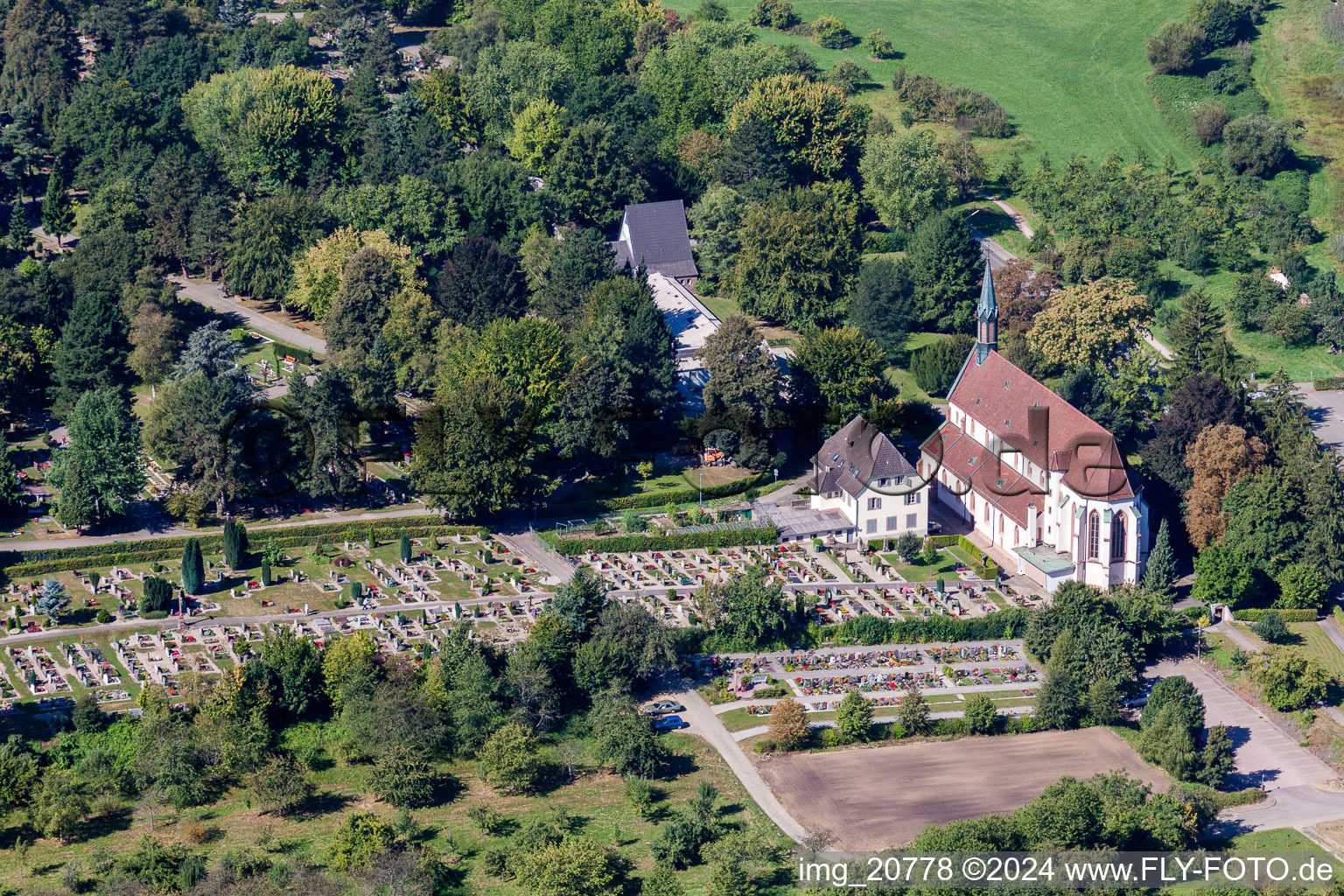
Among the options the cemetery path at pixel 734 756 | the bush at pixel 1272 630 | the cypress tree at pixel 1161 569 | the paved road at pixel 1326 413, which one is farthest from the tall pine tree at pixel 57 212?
the bush at pixel 1272 630

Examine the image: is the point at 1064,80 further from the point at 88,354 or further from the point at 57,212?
the point at 88,354

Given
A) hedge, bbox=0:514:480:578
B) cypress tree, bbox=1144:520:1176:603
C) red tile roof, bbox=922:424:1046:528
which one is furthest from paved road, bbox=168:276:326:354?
cypress tree, bbox=1144:520:1176:603

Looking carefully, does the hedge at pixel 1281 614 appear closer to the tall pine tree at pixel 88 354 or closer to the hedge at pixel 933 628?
the hedge at pixel 933 628

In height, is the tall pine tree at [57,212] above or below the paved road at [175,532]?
above

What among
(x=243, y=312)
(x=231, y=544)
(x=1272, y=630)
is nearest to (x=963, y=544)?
(x=1272, y=630)

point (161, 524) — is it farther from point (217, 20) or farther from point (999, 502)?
point (217, 20)
